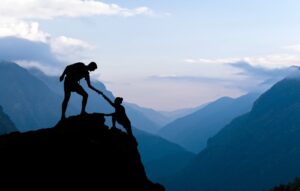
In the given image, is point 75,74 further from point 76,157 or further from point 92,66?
point 76,157

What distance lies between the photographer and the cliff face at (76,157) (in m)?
28.0

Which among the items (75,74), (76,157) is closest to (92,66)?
(75,74)

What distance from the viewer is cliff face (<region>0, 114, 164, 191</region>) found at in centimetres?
2802

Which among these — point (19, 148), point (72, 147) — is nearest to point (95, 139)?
point (72, 147)

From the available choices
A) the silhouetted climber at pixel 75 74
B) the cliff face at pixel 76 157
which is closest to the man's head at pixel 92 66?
the silhouetted climber at pixel 75 74

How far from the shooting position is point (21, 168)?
27.9 metres

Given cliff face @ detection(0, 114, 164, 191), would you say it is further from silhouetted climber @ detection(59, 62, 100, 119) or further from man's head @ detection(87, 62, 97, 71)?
man's head @ detection(87, 62, 97, 71)

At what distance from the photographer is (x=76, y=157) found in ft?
95.7

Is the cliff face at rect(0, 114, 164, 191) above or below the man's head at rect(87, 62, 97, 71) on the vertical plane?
below

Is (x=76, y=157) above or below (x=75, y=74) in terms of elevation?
below

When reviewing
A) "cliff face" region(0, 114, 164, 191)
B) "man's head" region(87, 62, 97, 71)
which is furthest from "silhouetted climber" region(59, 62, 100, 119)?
"cliff face" region(0, 114, 164, 191)

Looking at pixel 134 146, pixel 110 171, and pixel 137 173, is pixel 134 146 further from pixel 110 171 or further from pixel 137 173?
pixel 110 171

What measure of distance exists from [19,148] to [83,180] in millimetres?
4001

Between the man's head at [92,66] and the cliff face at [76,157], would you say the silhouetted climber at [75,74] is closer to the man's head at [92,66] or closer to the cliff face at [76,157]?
the man's head at [92,66]
